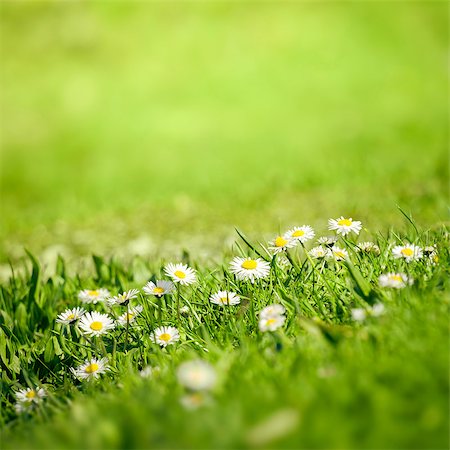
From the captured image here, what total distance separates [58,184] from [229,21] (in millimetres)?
5926

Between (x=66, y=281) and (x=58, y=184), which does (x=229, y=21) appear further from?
(x=66, y=281)

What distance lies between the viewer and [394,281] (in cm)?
290

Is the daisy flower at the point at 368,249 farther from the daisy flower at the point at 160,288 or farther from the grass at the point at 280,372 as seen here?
the daisy flower at the point at 160,288

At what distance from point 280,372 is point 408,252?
1200 mm

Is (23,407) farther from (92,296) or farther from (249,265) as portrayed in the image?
(249,265)

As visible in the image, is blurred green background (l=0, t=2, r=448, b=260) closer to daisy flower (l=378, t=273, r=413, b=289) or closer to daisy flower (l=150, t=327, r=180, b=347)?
daisy flower (l=150, t=327, r=180, b=347)

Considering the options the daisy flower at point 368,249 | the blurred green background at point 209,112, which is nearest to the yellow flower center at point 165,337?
the daisy flower at point 368,249

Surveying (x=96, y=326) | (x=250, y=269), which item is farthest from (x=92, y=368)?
(x=250, y=269)

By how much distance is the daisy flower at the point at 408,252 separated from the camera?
3.22m

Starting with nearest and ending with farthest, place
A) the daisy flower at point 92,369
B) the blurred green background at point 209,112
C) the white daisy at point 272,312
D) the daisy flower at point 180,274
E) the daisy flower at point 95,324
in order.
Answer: the white daisy at point 272,312 < the daisy flower at point 92,369 < the daisy flower at point 95,324 < the daisy flower at point 180,274 < the blurred green background at point 209,112

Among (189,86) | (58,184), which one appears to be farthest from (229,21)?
(58,184)

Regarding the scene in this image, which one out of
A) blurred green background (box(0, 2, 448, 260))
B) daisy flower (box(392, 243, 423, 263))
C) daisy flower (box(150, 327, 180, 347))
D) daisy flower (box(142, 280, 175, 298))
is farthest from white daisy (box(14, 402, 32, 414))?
blurred green background (box(0, 2, 448, 260))

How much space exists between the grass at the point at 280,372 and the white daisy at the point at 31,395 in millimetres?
78

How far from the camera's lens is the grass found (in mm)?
1904
